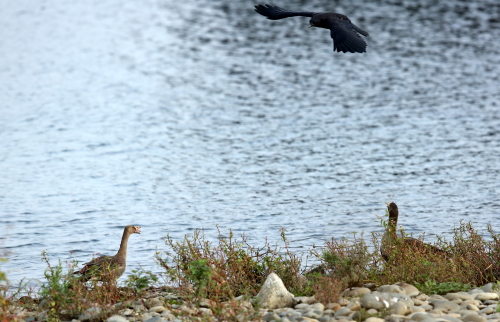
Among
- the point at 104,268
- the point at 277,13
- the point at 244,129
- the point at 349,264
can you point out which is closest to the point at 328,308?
the point at 349,264

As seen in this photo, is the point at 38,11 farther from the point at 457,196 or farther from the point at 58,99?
the point at 457,196

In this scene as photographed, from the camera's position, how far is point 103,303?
8.96 metres

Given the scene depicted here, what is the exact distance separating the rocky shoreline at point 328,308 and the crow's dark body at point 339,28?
3.75 m

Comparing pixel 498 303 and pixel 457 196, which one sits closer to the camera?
pixel 498 303

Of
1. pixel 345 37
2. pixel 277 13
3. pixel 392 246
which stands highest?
pixel 277 13

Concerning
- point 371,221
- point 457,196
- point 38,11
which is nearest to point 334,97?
point 457,196

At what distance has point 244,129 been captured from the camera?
21922 mm

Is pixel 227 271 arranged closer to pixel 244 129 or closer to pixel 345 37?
pixel 345 37

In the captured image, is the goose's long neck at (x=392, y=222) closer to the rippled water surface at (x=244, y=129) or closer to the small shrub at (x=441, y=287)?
the small shrub at (x=441, y=287)

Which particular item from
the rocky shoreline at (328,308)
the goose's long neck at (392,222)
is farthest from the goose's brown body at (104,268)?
the goose's long neck at (392,222)

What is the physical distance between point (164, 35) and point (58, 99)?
12024 mm

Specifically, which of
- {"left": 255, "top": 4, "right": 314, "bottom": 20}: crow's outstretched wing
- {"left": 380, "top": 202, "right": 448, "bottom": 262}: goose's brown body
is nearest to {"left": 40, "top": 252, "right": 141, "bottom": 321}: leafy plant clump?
{"left": 380, "top": 202, "right": 448, "bottom": 262}: goose's brown body

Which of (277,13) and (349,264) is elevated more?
(277,13)

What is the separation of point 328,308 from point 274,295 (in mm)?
619
